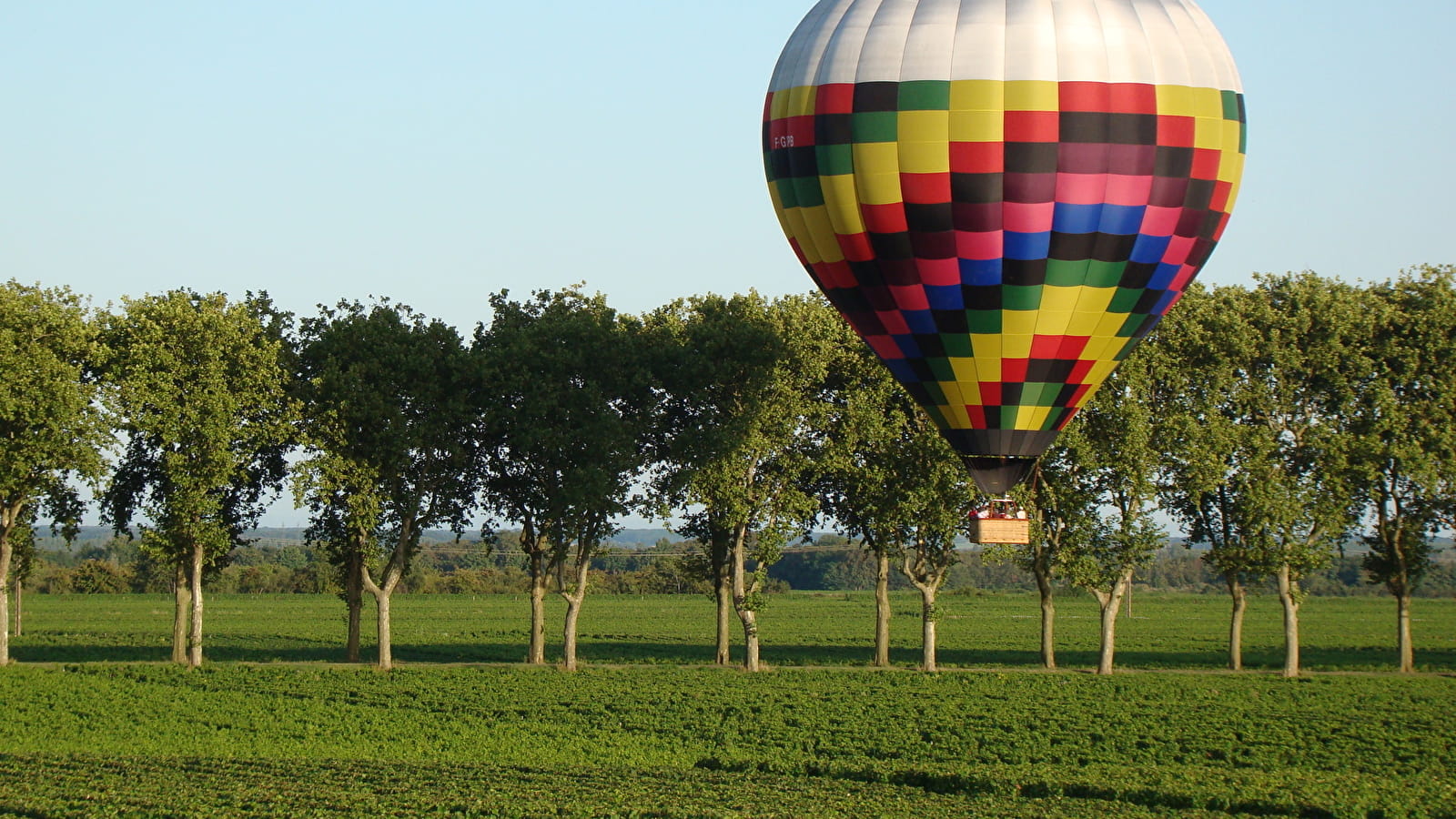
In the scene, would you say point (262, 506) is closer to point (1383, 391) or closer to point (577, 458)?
point (577, 458)

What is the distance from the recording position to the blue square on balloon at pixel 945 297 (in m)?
30.6

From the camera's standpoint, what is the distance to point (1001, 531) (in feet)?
105

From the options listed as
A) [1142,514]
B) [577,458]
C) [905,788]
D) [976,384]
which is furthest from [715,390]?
[905,788]

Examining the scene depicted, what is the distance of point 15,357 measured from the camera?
43.9m

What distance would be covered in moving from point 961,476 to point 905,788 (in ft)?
67.5

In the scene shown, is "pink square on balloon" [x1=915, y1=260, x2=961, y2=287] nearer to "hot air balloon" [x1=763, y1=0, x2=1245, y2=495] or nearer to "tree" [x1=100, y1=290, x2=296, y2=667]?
"hot air balloon" [x1=763, y1=0, x2=1245, y2=495]

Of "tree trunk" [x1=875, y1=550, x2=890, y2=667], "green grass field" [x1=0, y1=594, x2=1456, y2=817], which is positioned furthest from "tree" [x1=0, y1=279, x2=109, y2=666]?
"tree trunk" [x1=875, y1=550, x2=890, y2=667]

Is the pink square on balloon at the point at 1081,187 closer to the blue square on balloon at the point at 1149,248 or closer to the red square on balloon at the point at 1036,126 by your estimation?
the red square on balloon at the point at 1036,126

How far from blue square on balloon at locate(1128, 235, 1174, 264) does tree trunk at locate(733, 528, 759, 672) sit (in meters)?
20.1

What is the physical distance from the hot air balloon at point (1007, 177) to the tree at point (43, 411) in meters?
22.7

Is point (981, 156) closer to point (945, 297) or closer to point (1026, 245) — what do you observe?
point (1026, 245)

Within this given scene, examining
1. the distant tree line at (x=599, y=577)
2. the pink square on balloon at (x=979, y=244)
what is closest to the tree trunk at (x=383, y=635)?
the pink square on balloon at (x=979, y=244)

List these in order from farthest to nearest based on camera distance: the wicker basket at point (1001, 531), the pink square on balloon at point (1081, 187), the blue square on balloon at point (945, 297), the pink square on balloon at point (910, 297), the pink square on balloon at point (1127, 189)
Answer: the wicker basket at point (1001, 531) < the pink square on balloon at point (910, 297) < the blue square on balloon at point (945, 297) < the pink square on balloon at point (1127, 189) < the pink square on balloon at point (1081, 187)

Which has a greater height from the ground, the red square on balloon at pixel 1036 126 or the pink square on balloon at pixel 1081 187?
the red square on balloon at pixel 1036 126
